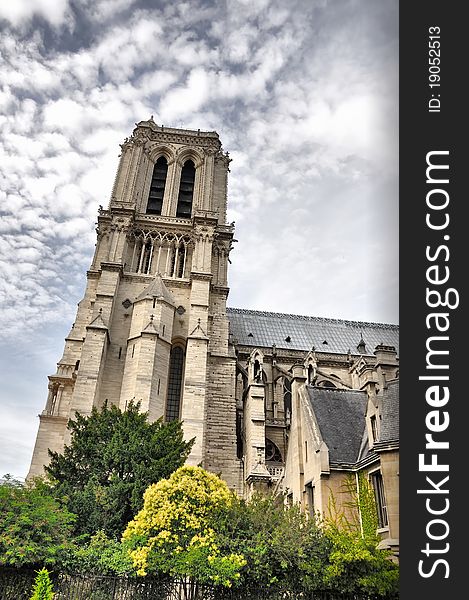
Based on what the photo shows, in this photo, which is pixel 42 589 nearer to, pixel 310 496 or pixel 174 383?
pixel 310 496

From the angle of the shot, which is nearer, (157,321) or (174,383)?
(157,321)

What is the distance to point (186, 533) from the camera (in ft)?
45.0

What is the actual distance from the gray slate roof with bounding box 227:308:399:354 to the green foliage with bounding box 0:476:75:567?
27.7 meters

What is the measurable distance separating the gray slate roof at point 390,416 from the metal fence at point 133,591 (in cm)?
430

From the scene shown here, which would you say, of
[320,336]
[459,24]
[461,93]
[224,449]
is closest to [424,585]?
[461,93]

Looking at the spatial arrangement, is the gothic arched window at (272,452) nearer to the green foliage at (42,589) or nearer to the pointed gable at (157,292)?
the pointed gable at (157,292)

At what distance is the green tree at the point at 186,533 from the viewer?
1257 centimetres

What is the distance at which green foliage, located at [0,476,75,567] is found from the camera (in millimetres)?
13312

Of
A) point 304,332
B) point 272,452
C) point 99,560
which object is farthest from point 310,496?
point 304,332

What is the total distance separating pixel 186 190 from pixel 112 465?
27.1 m

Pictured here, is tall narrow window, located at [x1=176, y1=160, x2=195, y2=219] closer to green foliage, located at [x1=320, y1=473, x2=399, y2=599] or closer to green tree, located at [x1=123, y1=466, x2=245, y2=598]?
green tree, located at [x1=123, y1=466, x2=245, y2=598]

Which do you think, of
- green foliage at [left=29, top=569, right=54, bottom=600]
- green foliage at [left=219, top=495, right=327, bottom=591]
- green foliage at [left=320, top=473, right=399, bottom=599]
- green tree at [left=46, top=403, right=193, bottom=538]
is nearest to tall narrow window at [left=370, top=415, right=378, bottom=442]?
green foliage at [left=320, top=473, right=399, bottom=599]

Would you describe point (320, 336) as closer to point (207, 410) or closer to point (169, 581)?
point (207, 410)

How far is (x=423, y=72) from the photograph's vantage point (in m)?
7.25
